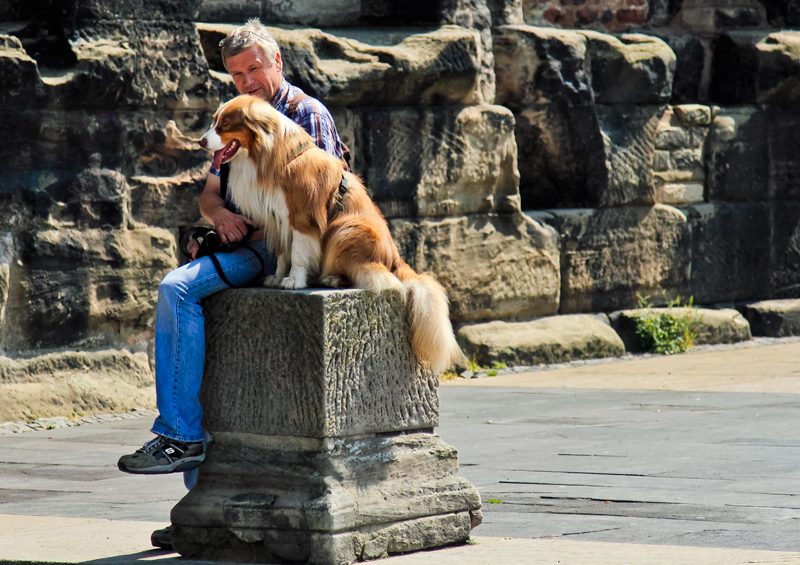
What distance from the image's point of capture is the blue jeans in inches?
165

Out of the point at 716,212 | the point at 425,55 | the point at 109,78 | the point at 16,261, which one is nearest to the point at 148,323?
the point at 16,261

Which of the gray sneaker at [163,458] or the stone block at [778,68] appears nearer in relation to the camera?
the gray sneaker at [163,458]

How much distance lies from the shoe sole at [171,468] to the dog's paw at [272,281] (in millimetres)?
645

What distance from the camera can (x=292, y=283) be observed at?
Result: 4262 millimetres

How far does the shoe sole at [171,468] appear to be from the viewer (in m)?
4.12

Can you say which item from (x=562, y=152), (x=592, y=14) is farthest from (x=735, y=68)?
(x=562, y=152)

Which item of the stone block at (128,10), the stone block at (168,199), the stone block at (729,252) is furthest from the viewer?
the stone block at (729,252)

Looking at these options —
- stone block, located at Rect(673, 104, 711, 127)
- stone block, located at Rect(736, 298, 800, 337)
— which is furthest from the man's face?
stone block, located at Rect(736, 298, 800, 337)

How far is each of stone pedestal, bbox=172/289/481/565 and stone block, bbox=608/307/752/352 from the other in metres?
6.09

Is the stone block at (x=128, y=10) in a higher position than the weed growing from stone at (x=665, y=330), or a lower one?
higher

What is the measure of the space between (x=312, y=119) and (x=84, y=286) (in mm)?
3515

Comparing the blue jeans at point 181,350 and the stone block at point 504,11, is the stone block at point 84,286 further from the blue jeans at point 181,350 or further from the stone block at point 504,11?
the stone block at point 504,11

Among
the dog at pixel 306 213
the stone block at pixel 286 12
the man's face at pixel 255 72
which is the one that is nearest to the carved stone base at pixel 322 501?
the dog at pixel 306 213

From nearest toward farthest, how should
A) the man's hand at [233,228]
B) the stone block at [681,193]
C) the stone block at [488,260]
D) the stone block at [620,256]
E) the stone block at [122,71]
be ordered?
1. the man's hand at [233,228]
2. the stone block at [122,71]
3. the stone block at [488,260]
4. the stone block at [620,256]
5. the stone block at [681,193]
